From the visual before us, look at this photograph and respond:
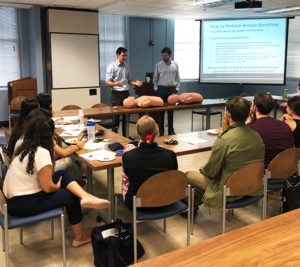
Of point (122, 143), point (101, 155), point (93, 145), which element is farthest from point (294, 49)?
point (101, 155)

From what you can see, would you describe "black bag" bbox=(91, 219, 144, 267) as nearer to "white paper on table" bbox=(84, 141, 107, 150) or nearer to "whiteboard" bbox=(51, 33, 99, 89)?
"white paper on table" bbox=(84, 141, 107, 150)

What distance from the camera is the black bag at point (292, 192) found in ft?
9.55

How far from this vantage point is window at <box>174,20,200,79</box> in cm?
983

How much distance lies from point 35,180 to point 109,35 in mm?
6700

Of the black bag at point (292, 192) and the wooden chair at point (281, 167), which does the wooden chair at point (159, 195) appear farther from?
the black bag at point (292, 192)

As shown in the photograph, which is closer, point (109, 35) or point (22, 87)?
point (22, 87)

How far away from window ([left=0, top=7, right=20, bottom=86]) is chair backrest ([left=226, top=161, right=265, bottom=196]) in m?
6.48

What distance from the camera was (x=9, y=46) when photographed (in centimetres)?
763

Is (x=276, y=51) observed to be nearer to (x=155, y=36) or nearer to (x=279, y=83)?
(x=279, y=83)

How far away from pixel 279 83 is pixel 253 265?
22.0 ft

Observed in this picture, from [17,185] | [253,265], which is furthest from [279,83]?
[253,265]

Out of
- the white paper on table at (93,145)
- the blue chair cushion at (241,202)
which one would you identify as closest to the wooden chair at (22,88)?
the white paper on table at (93,145)

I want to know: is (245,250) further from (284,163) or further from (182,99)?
(182,99)

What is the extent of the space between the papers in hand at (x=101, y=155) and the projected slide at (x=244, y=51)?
5.19 metres
